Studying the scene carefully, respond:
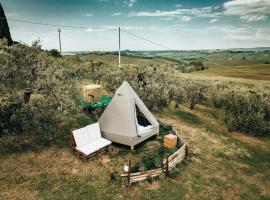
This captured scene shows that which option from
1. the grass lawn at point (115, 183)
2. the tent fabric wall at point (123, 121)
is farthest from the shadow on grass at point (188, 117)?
the tent fabric wall at point (123, 121)

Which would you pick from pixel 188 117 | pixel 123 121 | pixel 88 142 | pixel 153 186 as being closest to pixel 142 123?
pixel 123 121

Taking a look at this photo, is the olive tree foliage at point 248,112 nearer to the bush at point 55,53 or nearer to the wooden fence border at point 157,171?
the wooden fence border at point 157,171

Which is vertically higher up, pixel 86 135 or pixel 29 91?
pixel 29 91

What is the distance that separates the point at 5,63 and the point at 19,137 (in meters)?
5.30

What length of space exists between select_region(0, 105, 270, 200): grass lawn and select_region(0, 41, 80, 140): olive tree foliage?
1.91 metres

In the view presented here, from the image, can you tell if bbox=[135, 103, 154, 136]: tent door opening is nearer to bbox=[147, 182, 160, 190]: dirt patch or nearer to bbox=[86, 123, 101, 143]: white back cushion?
bbox=[86, 123, 101, 143]: white back cushion

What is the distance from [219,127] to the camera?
2402 cm

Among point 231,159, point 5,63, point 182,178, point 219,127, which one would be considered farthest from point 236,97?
point 5,63

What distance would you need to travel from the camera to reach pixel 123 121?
15023 millimetres

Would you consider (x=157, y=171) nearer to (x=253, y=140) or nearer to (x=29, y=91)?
(x=29, y=91)

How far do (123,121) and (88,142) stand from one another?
255 cm

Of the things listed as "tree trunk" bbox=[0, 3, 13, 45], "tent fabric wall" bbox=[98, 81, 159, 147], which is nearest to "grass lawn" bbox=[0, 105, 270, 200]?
"tent fabric wall" bbox=[98, 81, 159, 147]

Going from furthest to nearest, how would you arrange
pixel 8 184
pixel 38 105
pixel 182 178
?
pixel 38 105, pixel 182 178, pixel 8 184

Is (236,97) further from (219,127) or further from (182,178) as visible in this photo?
(182,178)
